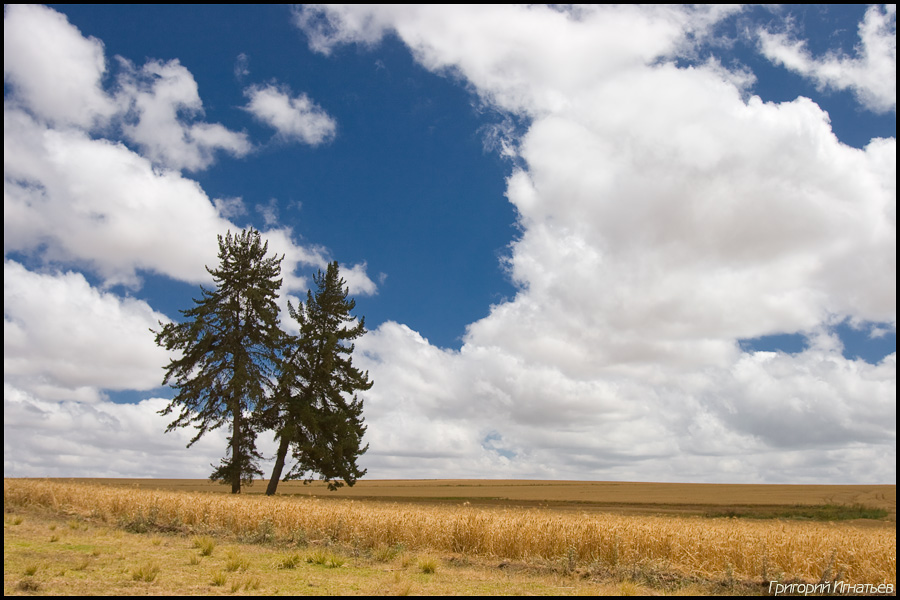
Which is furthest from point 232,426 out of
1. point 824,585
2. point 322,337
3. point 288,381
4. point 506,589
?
point 824,585

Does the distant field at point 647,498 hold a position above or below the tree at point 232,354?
below

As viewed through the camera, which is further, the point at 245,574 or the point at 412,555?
the point at 412,555

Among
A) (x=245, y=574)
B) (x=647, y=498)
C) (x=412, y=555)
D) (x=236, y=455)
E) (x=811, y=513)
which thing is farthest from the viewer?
(x=647, y=498)

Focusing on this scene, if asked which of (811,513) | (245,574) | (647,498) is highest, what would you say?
(245,574)

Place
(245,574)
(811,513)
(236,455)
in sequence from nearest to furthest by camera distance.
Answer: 1. (245,574)
2. (236,455)
3. (811,513)

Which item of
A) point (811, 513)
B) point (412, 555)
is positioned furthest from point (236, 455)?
point (811, 513)

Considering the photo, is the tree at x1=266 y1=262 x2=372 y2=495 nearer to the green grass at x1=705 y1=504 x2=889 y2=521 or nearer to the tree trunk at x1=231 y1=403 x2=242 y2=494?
the tree trunk at x1=231 y1=403 x2=242 y2=494

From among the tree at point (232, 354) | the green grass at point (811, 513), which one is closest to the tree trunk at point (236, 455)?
the tree at point (232, 354)

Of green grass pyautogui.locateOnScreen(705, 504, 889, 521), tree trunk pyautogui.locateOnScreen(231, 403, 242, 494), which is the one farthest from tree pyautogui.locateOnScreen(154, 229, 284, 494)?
green grass pyautogui.locateOnScreen(705, 504, 889, 521)

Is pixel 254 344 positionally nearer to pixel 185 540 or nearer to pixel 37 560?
pixel 185 540

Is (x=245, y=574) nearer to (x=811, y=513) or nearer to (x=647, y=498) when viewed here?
(x=811, y=513)

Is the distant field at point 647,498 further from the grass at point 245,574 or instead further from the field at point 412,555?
the grass at point 245,574

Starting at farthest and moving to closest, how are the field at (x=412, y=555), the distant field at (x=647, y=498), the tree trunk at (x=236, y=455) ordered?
1. the distant field at (x=647, y=498)
2. the tree trunk at (x=236, y=455)
3. the field at (x=412, y=555)

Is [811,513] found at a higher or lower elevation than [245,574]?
lower
